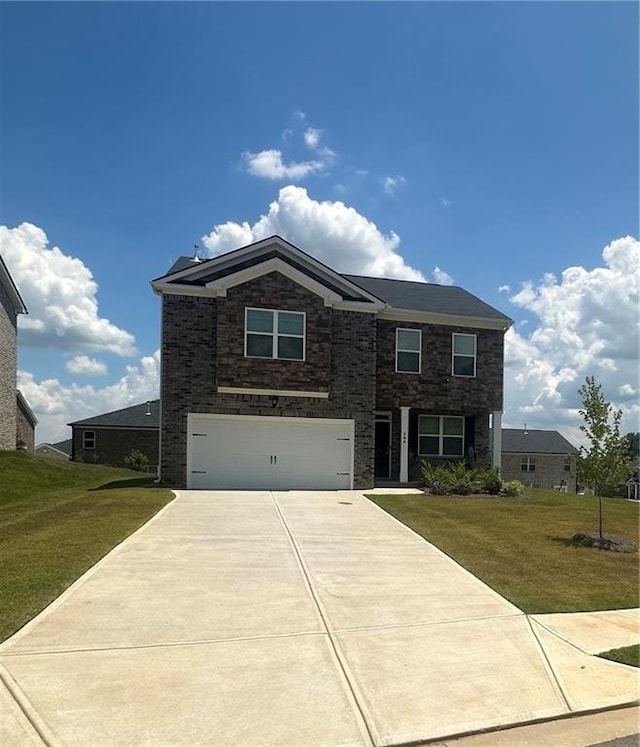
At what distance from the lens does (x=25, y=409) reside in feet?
98.8

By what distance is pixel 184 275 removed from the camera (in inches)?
685

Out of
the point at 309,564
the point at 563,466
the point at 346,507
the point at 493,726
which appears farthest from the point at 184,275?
the point at 563,466

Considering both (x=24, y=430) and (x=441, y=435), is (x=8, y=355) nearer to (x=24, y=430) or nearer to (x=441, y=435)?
(x=24, y=430)

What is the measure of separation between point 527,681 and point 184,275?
14.7m

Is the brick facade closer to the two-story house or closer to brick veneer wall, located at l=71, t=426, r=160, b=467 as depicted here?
→ the two-story house

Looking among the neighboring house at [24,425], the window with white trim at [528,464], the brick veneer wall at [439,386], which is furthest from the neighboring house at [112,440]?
the window with white trim at [528,464]

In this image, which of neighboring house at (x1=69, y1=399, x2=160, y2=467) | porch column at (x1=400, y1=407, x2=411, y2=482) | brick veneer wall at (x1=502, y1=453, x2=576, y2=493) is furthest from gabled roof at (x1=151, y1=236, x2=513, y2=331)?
brick veneer wall at (x1=502, y1=453, x2=576, y2=493)

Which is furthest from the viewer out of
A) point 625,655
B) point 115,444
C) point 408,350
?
point 115,444

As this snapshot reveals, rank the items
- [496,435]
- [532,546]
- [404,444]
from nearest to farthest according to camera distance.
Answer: [532,546]
[404,444]
[496,435]

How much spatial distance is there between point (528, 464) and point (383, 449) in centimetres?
2583

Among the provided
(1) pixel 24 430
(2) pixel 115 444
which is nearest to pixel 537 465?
(2) pixel 115 444

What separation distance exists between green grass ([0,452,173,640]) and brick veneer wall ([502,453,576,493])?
3181 centimetres

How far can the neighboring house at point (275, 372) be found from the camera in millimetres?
17219

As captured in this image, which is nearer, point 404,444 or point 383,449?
point 404,444
